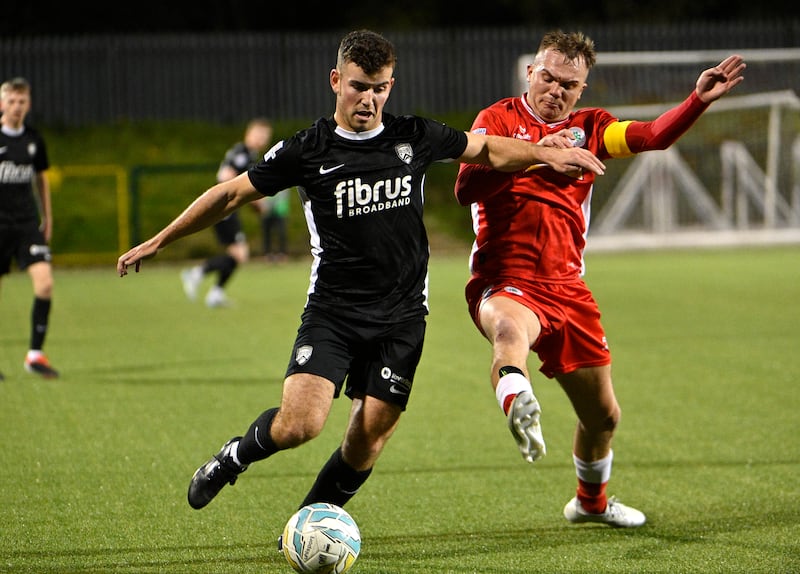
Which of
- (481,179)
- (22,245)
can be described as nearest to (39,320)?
(22,245)

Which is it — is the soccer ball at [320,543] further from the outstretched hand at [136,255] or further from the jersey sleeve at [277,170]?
the jersey sleeve at [277,170]

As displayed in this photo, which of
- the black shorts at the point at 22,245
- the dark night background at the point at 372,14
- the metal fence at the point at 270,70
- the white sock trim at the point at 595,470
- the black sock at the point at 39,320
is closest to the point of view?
the white sock trim at the point at 595,470

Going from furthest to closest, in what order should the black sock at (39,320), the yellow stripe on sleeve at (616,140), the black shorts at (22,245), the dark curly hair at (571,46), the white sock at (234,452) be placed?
the black sock at (39,320) < the black shorts at (22,245) < the yellow stripe on sleeve at (616,140) < the dark curly hair at (571,46) < the white sock at (234,452)

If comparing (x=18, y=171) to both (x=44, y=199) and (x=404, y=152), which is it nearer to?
(x=44, y=199)

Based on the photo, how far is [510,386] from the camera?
4371 mm

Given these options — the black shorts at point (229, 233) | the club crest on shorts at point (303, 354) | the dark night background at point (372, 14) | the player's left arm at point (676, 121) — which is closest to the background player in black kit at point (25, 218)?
the black shorts at point (229, 233)

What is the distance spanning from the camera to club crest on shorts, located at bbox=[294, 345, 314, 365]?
179 inches

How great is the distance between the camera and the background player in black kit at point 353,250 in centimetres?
453

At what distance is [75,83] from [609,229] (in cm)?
1220

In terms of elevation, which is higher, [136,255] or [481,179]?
[481,179]

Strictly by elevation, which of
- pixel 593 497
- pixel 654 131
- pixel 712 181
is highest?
pixel 654 131

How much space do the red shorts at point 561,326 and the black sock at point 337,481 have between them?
875mm

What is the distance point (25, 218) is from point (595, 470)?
6.02 metres

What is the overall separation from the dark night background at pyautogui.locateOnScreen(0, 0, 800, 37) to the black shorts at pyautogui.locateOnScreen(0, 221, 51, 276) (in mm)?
21779
